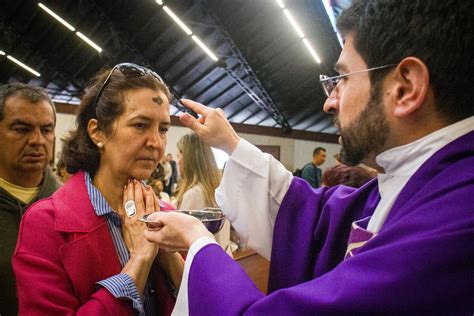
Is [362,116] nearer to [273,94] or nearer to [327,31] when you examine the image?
[327,31]

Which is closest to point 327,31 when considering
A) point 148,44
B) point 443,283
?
point 148,44

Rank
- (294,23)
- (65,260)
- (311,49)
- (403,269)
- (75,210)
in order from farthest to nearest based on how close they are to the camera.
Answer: (311,49)
(294,23)
(75,210)
(65,260)
(403,269)

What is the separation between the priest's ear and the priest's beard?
1.7 inches

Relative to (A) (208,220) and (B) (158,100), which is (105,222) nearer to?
(A) (208,220)

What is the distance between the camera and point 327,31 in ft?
34.5

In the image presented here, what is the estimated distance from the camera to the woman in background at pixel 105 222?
1072 millimetres

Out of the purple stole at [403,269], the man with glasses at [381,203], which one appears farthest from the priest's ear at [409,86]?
the purple stole at [403,269]

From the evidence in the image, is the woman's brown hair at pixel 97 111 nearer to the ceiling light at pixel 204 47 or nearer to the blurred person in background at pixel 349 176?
the blurred person in background at pixel 349 176

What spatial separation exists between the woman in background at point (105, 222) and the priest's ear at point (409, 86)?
88 centimetres

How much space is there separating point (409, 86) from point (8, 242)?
172 centimetres

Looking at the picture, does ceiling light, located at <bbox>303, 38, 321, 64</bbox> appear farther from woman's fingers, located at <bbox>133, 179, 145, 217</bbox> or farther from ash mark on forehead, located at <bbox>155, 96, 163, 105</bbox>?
woman's fingers, located at <bbox>133, 179, 145, 217</bbox>

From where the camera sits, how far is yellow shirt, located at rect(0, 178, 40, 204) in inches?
68.8

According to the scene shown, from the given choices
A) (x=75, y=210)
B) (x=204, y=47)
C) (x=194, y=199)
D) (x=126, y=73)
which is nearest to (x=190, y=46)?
(x=204, y=47)

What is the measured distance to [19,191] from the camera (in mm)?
1774
